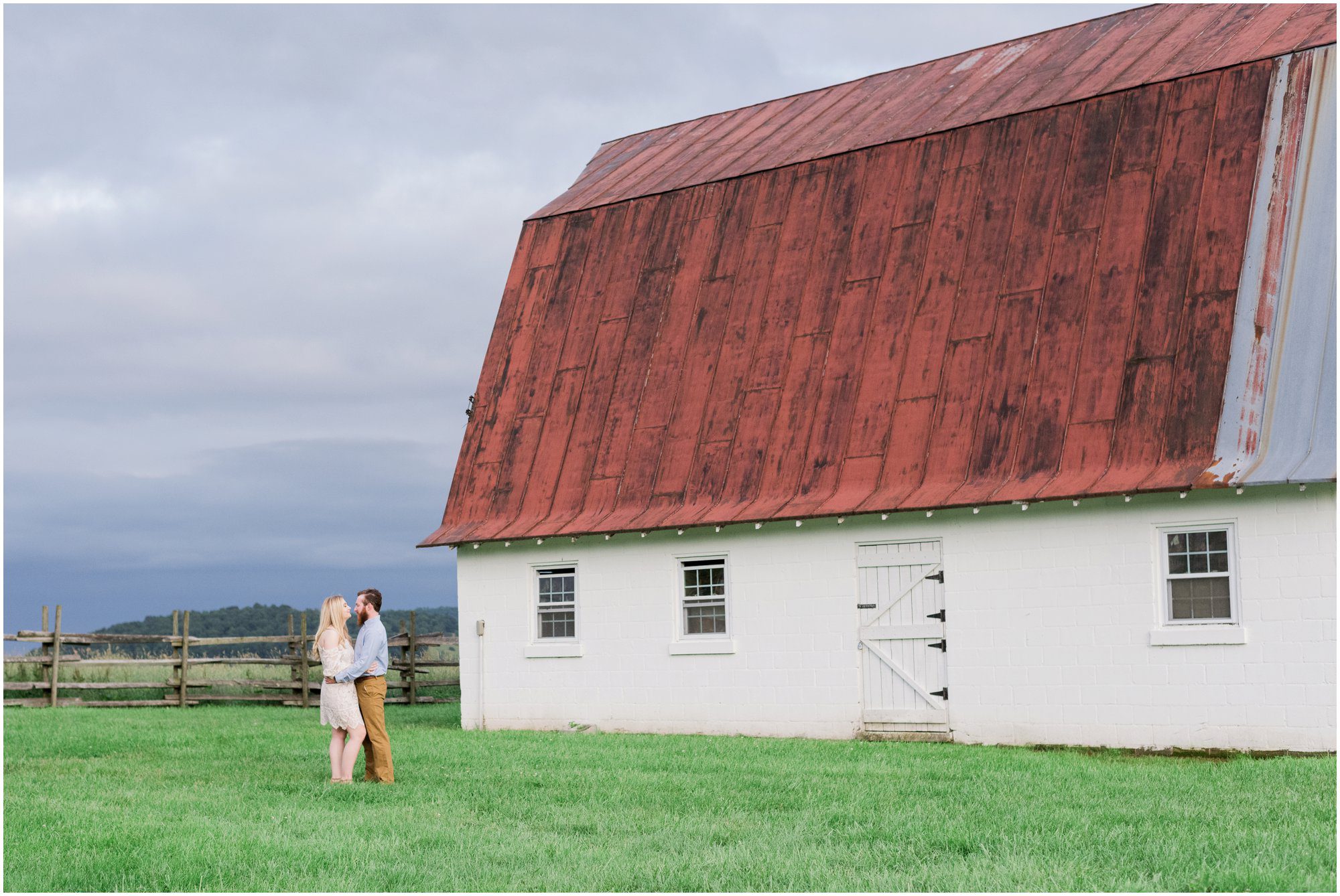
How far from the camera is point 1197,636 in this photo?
14758 millimetres

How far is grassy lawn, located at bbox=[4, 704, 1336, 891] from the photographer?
26.7ft

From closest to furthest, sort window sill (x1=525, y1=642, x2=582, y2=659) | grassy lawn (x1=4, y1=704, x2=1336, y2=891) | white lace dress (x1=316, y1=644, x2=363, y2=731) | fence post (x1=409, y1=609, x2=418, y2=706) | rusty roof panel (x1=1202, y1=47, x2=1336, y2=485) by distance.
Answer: grassy lawn (x1=4, y1=704, x2=1336, y2=891) → white lace dress (x1=316, y1=644, x2=363, y2=731) → rusty roof panel (x1=1202, y1=47, x2=1336, y2=485) → window sill (x1=525, y1=642, x2=582, y2=659) → fence post (x1=409, y1=609, x2=418, y2=706)

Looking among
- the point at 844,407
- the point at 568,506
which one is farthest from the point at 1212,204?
the point at 568,506

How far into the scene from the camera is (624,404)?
790 inches

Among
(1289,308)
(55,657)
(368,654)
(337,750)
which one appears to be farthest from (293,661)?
(1289,308)

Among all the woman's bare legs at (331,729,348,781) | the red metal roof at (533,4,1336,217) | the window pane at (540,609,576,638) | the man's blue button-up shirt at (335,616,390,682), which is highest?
the red metal roof at (533,4,1336,217)

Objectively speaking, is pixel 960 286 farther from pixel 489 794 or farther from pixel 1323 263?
pixel 489 794

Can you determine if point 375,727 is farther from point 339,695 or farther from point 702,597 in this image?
point 702,597

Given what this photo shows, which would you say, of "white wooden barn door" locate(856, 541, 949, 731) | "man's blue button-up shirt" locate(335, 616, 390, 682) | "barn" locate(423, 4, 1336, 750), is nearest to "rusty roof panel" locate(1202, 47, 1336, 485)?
"barn" locate(423, 4, 1336, 750)

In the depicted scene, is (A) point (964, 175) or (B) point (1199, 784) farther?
(A) point (964, 175)

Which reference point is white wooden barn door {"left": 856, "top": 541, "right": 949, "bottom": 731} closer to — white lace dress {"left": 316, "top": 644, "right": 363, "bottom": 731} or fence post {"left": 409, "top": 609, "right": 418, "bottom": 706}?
white lace dress {"left": 316, "top": 644, "right": 363, "bottom": 731}

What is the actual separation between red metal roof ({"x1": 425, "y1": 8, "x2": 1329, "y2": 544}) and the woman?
642 centimetres

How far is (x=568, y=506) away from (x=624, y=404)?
1721 millimetres

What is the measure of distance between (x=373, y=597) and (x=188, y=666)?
57.0ft
